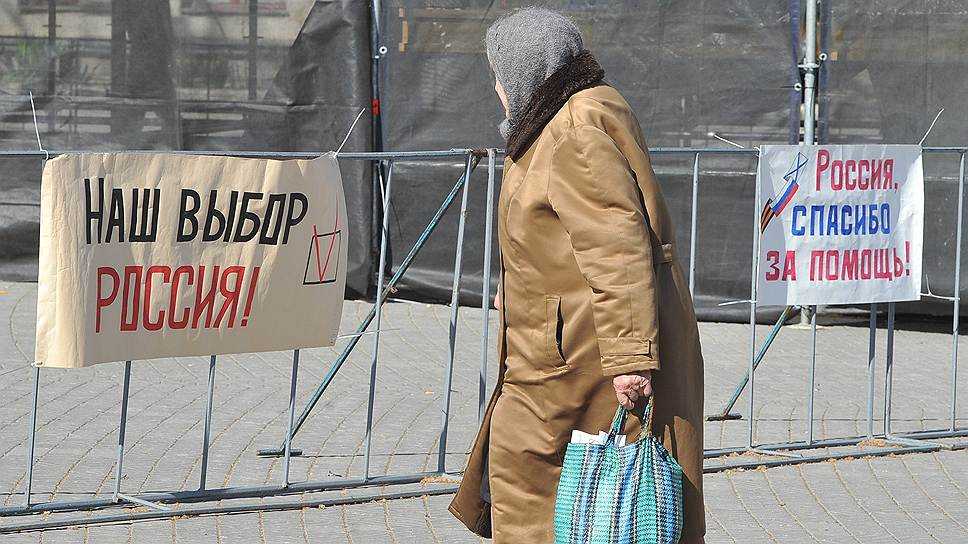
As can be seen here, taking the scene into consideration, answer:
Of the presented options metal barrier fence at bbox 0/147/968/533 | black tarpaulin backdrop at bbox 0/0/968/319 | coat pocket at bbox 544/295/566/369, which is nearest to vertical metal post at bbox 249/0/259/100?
black tarpaulin backdrop at bbox 0/0/968/319

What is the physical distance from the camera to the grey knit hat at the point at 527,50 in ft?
12.5

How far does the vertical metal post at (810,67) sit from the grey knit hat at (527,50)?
641 cm

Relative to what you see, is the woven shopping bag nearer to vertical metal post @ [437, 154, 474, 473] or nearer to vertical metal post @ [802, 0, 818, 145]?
Answer: vertical metal post @ [437, 154, 474, 473]

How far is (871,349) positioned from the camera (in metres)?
6.92

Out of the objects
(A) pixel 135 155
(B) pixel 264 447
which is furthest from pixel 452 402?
(A) pixel 135 155

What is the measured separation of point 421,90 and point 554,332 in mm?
6835

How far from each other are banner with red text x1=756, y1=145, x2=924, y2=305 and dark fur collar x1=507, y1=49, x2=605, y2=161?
8.68ft

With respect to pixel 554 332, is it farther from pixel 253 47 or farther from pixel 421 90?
pixel 253 47

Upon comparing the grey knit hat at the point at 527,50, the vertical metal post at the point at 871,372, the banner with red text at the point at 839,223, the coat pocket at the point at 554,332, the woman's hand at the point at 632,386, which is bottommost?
the vertical metal post at the point at 871,372

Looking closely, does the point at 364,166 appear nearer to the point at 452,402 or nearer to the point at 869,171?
the point at 452,402

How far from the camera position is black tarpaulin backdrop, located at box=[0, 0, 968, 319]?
9.99 metres

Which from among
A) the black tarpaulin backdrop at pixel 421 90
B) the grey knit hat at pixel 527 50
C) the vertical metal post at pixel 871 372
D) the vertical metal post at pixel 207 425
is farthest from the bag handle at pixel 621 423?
the black tarpaulin backdrop at pixel 421 90

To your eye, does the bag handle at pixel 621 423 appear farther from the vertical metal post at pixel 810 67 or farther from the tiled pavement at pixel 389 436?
the vertical metal post at pixel 810 67

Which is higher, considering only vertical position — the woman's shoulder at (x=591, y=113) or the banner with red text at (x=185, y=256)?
the woman's shoulder at (x=591, y=113)
